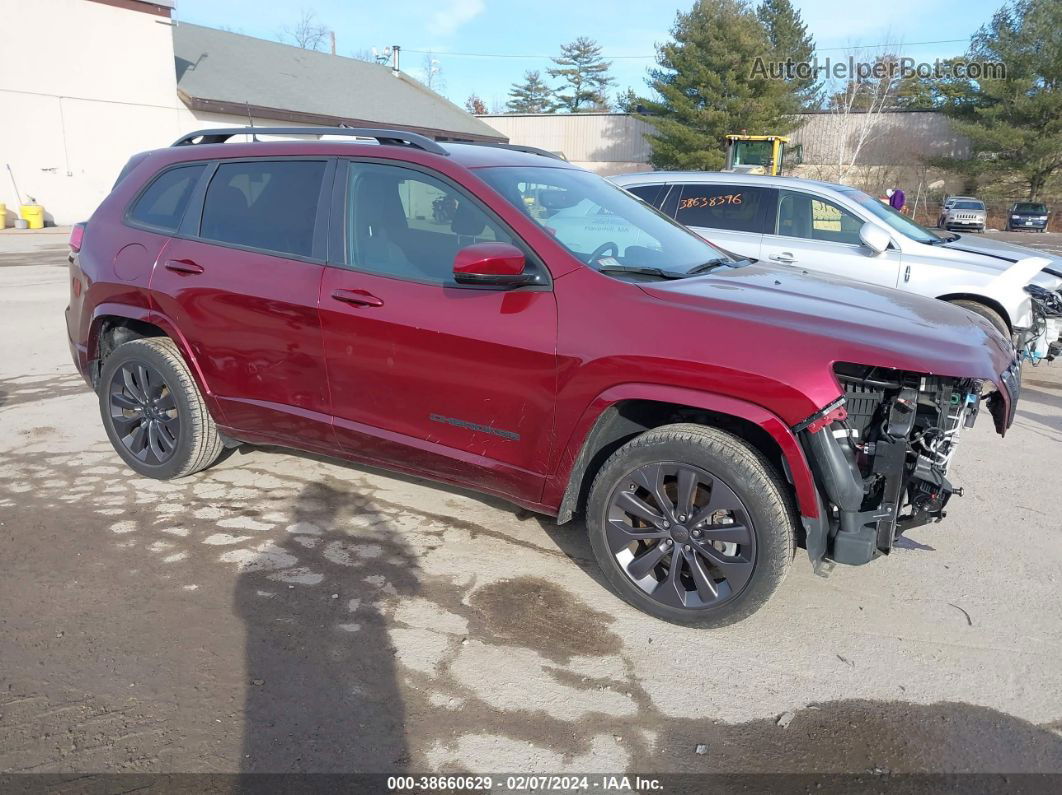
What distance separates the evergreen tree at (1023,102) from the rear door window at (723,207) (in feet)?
128

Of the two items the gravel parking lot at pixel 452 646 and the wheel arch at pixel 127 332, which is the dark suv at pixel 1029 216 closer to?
the gravel parking lot at pixel 452 646

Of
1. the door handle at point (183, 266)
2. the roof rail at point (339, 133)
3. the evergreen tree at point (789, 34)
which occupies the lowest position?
the door handle at point (183, 266)

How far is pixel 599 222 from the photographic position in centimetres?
394

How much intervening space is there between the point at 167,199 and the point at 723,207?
5538 millimetres

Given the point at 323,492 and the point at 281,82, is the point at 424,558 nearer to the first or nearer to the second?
the point at 323,492

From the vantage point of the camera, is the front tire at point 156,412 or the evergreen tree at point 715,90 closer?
the front tire at point 156,412

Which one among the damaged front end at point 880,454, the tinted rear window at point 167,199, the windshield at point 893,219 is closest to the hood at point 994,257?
the windshield at point 893,219

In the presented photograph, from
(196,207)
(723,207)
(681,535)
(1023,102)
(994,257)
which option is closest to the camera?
(681,535)

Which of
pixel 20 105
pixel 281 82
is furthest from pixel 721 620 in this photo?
pixel 281 82

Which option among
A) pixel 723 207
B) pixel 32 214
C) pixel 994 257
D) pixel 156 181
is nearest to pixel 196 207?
pixel 156 181

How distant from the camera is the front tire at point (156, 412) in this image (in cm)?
445

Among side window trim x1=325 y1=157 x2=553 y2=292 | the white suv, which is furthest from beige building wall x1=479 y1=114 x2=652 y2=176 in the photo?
side window trim x1=325 y1=157 x2=553 y2=292

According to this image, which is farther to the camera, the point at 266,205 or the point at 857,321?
the point at 266,205

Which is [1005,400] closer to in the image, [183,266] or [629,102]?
[183,266]
